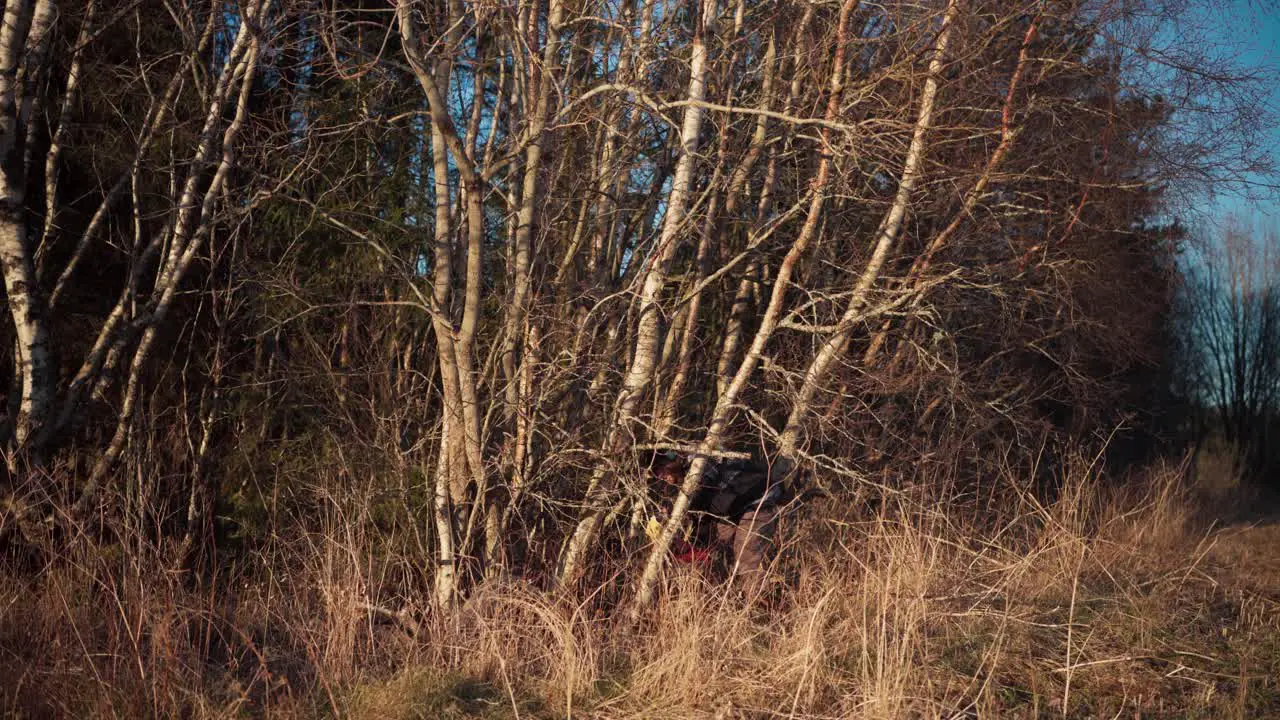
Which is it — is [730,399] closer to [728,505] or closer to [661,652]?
Answer: [728,505]

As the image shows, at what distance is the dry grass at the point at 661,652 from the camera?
3.65 metres

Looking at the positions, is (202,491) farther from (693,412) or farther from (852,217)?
(852,217)

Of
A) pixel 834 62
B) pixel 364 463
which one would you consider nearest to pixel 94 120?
pixel 364 463

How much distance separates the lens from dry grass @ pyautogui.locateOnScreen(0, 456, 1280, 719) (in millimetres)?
3646

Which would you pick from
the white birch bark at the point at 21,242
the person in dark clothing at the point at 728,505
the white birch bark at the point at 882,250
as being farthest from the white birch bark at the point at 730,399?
the white birch bark at the point at 21,242

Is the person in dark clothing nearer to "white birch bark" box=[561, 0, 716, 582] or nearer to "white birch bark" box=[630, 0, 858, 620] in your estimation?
"white birch bark" box=[630, 0, 858, 620]

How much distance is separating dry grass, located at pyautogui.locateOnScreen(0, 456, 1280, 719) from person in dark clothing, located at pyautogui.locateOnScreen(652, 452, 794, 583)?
35 cm

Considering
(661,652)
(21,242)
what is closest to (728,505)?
(661,652)

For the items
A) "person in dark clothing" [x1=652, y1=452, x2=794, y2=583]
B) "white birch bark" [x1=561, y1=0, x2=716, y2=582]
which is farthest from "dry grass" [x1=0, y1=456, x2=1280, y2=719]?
"white birch bark" [x1=561, y1=0, x2=716, y2=582]

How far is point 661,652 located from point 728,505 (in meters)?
1.95

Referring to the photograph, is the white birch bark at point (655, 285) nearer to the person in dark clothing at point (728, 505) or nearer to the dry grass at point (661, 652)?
the person in dark clothing at point (728, 505)

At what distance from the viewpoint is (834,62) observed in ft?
19.7

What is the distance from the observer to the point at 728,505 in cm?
613

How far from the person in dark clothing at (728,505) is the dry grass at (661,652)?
1.14 feet
